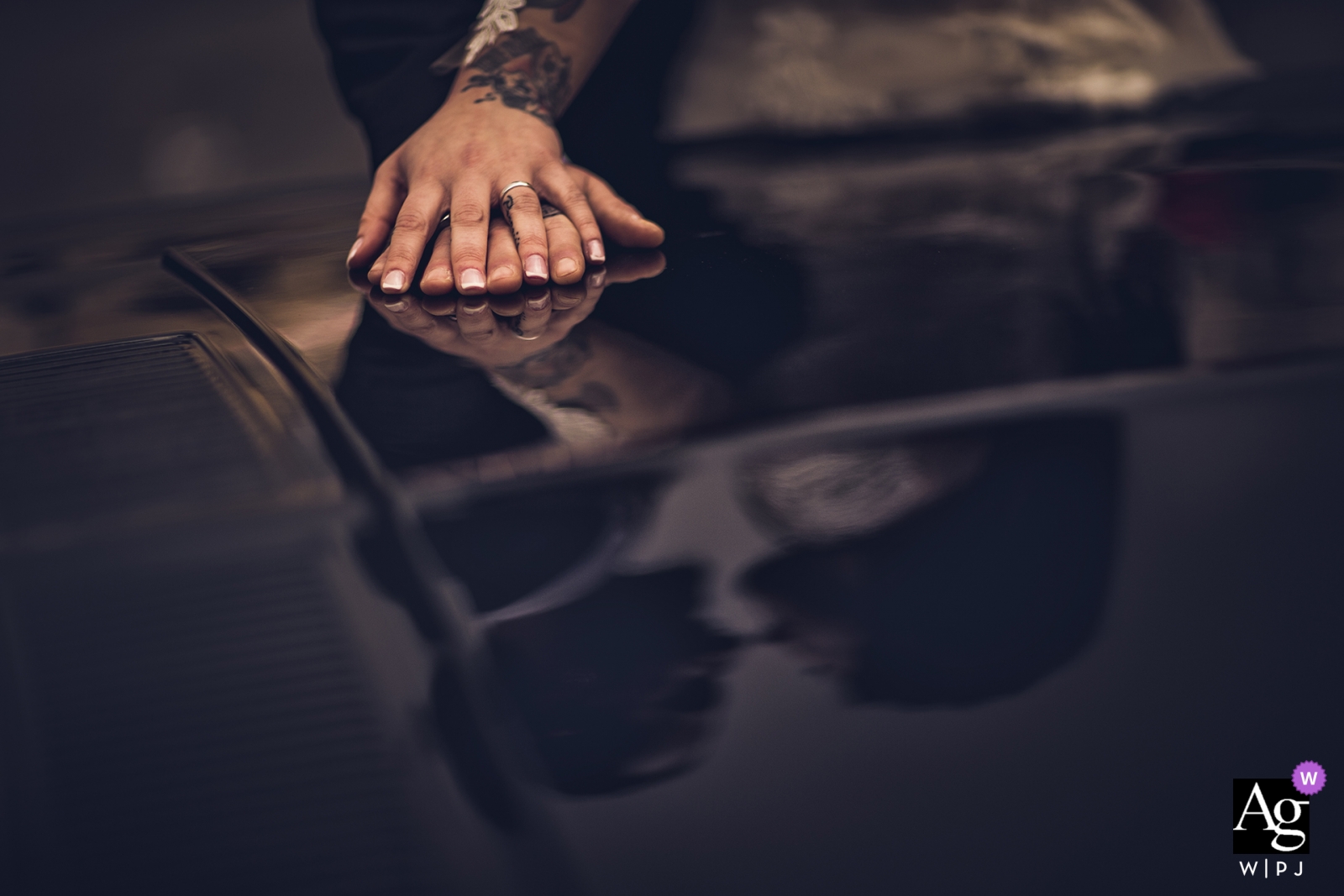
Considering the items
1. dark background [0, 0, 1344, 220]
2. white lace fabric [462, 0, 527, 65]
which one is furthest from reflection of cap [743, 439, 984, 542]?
dark background [0, 0, 1344, 220]

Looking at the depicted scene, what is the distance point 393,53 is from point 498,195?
0.44 m

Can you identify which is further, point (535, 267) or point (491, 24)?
point (491, 24)

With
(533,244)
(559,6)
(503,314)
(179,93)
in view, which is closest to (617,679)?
(503,314)

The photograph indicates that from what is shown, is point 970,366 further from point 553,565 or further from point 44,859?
point 44,859

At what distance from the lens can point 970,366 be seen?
46cm

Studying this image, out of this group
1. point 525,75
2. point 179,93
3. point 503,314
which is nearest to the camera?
point 503,314

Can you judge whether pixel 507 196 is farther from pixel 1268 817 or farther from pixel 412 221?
pixel 1268 817

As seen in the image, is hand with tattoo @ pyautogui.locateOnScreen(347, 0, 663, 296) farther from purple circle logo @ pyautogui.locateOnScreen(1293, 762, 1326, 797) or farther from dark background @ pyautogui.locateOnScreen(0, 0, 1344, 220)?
dark background @ pyautogui.locateOnScreen(0, 0, 1344, 220)

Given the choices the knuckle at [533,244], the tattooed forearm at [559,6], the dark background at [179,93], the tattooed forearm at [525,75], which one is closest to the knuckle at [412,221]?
the knuckle at [533,244]

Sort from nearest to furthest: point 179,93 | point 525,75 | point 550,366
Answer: point 550,366, point 525,75, point 179,93

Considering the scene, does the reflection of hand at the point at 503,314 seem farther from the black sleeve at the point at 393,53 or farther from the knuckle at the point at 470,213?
the black sleeve at the point at 393,53

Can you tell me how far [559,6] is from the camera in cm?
113

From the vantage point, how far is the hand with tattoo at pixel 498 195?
730 mm

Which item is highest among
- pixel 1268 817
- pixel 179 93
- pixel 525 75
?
pixel 179 93
